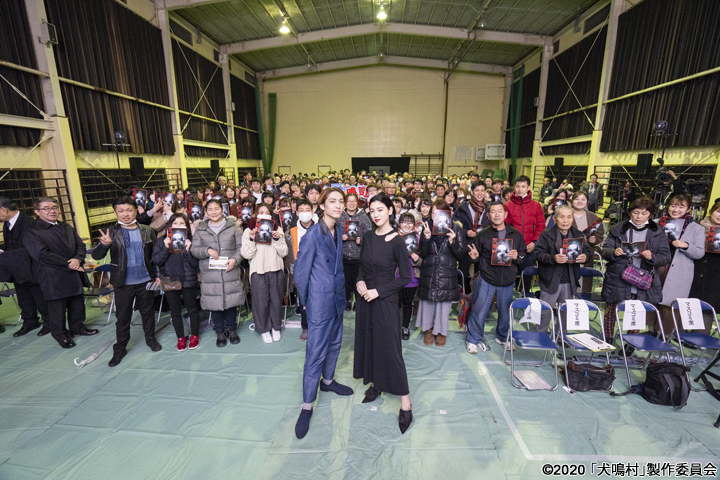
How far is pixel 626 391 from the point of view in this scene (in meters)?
3.10

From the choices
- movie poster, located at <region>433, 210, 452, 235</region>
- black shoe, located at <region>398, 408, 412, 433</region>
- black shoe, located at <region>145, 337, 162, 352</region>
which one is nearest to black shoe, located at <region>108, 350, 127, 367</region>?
black shoe, located at <region>145, 337, 162, 352</region>

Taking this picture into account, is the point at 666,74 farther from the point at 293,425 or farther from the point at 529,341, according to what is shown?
the point at 293,425

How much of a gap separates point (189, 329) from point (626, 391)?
498cm

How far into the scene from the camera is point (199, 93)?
13539 millimetres

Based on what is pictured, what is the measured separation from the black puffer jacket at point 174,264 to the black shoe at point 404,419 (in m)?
2.71

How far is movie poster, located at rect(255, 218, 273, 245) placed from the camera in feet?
12.0

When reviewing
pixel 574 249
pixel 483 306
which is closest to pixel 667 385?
pixel 574 249

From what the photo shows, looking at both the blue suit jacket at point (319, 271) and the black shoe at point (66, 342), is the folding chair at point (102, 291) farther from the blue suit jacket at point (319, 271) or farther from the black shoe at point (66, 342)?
the blue suit jacket at point (319, 271)

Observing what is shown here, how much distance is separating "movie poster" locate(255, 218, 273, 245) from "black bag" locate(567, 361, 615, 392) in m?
3.47

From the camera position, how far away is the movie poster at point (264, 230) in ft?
12.0

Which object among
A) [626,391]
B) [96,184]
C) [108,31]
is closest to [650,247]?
[626,391]

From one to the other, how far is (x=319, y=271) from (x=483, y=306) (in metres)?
2.17

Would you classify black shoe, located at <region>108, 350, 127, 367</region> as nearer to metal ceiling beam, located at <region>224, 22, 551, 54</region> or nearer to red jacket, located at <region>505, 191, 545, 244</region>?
red jacket, located at <region>505, 191, 545, 244</region>

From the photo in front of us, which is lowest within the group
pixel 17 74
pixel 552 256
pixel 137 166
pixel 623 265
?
pixel 623 265
